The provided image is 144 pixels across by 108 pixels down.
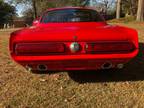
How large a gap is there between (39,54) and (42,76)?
3.86ft

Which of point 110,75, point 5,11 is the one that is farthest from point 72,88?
point 5,11

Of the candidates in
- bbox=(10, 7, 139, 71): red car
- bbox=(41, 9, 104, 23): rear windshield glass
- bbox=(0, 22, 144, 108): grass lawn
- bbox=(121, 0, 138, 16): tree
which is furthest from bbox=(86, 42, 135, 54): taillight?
bbox=(121, 0, 138, 16): tree

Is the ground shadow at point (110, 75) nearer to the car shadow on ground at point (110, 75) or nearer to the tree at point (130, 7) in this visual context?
the car shadow on ground at point (110, 75)

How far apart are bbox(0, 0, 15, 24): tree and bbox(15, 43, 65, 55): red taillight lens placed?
51762 mm

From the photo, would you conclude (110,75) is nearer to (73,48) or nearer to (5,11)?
(73,48)

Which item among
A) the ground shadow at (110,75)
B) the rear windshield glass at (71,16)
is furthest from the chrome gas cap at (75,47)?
the rear windshield glass at (71,16)

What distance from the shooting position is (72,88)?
6008 mm

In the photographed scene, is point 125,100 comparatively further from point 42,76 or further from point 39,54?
point 42,76

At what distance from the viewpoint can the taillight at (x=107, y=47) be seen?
563cm

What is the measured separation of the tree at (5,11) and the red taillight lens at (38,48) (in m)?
51.8

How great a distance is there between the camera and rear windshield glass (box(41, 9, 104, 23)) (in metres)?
7.39

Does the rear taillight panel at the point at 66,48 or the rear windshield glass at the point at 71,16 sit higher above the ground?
the rear windshield glass at the point at 71,16

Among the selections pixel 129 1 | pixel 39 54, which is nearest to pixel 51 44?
pixel 39 54

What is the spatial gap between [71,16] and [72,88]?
199 centimetres
